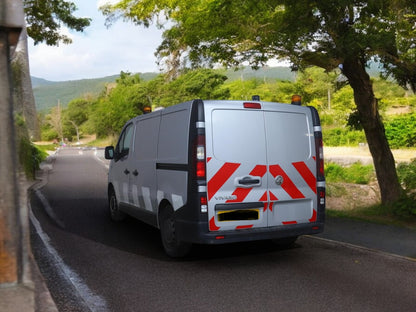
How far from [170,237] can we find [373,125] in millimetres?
5870

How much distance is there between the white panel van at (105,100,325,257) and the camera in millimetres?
5781

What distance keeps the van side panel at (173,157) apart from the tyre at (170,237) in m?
0.21

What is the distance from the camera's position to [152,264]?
6.08m

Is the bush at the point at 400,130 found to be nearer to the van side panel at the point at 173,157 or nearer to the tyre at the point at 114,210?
the tyre at the point at 114,210

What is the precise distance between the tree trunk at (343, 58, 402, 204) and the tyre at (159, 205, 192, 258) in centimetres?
548

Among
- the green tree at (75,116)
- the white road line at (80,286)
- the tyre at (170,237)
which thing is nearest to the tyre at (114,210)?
the white road line at (80,286)

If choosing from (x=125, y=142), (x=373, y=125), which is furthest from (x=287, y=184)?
(x=373, y=125)

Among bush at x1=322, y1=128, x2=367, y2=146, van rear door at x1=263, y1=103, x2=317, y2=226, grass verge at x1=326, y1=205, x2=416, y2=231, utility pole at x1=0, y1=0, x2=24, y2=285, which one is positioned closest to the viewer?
utility pole at x1=0, y1=0, x2=24, y2=285

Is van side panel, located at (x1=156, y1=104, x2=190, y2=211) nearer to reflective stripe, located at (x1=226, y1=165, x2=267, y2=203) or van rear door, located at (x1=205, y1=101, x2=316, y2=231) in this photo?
van rear door, located at (x1=205, y1=101, x2=316, y2=231)

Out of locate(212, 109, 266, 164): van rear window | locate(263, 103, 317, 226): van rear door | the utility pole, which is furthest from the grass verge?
the utility pole

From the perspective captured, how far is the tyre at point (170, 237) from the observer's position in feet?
20.5

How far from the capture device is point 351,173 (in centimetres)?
2070

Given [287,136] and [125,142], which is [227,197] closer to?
[287,136]

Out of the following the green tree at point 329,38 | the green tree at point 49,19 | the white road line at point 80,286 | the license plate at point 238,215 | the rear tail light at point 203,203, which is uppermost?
the green tree at point 49,19
